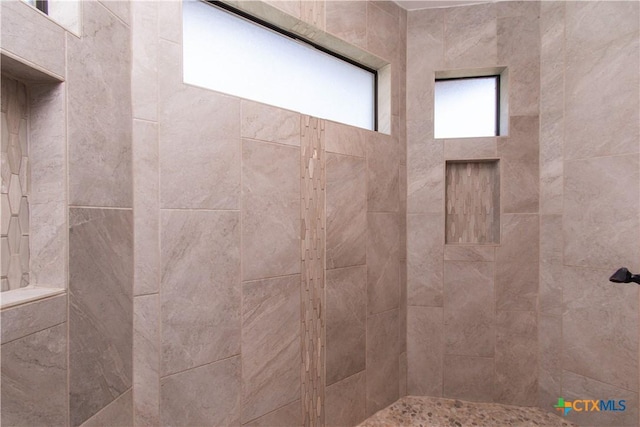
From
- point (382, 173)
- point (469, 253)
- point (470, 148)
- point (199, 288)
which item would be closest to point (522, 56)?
point (470, 148)

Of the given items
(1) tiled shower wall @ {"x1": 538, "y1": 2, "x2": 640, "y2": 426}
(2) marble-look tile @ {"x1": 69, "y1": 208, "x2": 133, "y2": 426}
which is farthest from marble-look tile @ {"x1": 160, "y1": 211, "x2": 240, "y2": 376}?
(1) tiled shower wall @ {"x1": 538, "y1": 2, "x2": 640, "y2": 426}

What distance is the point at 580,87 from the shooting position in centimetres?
192

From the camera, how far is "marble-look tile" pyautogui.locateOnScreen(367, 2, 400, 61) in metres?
2.00

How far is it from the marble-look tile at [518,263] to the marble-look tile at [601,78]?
490mm

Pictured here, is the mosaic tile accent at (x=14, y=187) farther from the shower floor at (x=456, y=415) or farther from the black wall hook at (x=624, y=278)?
the black wall hook at (x=624, y=278)

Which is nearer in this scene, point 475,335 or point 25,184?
Answer: point 25,184

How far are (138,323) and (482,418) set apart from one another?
203 centimetres

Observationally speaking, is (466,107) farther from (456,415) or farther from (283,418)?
(283,418)

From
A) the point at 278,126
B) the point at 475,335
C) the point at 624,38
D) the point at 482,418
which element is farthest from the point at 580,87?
the point at 482,418

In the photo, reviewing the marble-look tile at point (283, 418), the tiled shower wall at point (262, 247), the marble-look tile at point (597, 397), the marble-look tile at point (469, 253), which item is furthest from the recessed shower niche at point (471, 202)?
the marble-look tile at point (283, 418)

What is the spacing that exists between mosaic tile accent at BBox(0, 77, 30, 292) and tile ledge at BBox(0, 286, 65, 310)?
2cm

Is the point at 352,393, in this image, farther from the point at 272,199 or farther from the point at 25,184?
the point at 25,184

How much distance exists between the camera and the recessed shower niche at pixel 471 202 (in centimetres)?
226

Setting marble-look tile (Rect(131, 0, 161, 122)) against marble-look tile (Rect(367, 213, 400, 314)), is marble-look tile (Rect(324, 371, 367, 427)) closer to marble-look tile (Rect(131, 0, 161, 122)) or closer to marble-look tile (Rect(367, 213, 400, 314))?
marble-look tile (Rect(367, 213, 400, 314))
